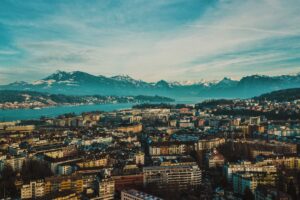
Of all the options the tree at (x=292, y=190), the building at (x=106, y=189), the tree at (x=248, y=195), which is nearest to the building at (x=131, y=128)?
the building at (x=106, y=189)

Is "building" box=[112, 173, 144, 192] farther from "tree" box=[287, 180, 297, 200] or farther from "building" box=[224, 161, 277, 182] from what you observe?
"tree" box=[287, 180, 297, 200]

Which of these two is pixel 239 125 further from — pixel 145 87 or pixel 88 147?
pixel 145 87

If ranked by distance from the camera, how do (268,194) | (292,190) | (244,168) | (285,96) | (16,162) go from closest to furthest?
(268,194), (292,190), (244,168), (16,162), (285,96)

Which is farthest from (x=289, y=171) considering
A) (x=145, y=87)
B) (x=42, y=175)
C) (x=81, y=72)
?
(x=145, y=87)

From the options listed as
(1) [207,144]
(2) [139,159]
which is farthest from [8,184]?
(1) [207,144]

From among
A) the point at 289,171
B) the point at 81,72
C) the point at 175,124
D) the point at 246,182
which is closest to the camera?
the point at 246,182

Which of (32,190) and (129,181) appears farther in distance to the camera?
(129,181)

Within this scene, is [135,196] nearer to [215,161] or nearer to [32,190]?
[32,190]

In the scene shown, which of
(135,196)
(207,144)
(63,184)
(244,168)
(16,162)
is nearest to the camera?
(135,196)
